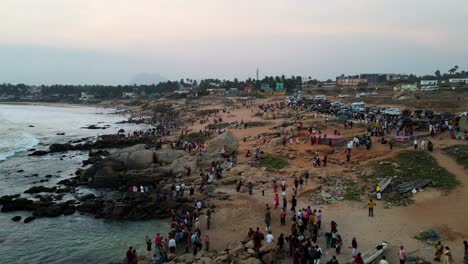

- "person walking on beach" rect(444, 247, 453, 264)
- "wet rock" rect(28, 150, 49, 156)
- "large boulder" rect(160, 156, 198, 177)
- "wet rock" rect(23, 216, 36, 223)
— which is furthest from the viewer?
"wet rock" rect(28, 150, 49, 156)

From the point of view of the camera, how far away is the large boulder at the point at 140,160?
34.1 m

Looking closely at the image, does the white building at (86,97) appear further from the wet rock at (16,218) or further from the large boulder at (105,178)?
the wet rock at (16,218)

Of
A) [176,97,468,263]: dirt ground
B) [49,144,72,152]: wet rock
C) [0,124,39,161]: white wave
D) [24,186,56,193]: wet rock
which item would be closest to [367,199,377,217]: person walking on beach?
[176,97,468,263]: dirt ground

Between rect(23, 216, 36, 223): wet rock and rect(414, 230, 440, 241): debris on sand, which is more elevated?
rect(414, 230, 440, 241): debris on sand

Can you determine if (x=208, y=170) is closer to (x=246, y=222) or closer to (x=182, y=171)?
(x=182, y=171)

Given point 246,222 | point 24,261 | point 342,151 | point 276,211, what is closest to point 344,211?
point 276,211

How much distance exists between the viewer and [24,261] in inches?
734

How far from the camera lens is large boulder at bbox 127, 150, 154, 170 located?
112 feet

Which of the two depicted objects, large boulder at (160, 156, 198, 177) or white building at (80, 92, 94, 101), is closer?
large boulder at (160, 156, 198, 177)

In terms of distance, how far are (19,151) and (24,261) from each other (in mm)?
35824

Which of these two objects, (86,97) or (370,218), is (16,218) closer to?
A: (370,218)

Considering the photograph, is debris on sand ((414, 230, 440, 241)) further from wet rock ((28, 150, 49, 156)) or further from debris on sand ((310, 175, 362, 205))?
wet rock ((28, 150, 49, 156))

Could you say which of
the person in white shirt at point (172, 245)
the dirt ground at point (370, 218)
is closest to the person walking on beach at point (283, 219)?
the dirt ground at point (370, 218)

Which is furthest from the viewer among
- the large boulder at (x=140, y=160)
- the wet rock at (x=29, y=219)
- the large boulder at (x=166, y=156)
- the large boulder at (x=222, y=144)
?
the large boulder at (x=222, y=144)
